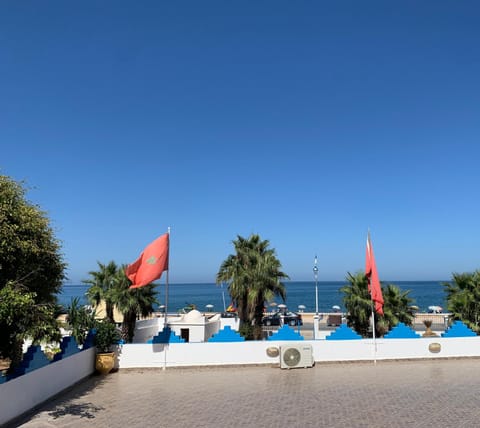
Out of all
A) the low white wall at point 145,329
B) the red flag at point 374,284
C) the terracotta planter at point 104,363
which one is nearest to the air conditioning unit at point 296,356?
the red flag at point 374,284

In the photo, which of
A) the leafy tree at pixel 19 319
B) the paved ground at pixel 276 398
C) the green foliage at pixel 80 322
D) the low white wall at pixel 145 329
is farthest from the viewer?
the low white wall at pixel 145 329

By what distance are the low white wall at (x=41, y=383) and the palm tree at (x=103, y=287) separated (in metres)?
7.61

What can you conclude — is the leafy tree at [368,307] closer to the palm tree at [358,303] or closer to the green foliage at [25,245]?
the palm tree at [358,303]

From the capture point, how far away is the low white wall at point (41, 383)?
990cm

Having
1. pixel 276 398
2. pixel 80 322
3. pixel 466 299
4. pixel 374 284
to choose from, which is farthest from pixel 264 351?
pixel 466 299

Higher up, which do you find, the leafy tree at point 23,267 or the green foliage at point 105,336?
the leafy tree at point 23,267

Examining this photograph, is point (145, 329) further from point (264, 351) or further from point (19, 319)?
point (19, 319)

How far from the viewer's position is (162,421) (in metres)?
10.0

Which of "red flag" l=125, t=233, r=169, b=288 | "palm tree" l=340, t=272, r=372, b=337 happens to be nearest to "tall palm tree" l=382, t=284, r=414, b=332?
"palm tree" l=340, t=272, r=372, b=337

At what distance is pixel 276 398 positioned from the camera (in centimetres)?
1199

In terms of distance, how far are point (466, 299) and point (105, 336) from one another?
1608cm

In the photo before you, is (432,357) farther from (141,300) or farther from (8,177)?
(8,177)

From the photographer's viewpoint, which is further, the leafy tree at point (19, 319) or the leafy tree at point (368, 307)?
the leafy tree at point (368, 307)

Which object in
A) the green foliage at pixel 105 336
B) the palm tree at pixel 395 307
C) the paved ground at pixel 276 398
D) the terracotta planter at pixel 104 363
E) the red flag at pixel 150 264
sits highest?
the red flag at pixel 150 264
